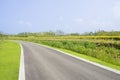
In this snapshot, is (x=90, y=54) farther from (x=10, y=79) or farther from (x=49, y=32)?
(x=49, y=32)

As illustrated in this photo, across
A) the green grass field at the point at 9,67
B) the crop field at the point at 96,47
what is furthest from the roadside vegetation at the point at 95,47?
the green grass field at the point at 9,67

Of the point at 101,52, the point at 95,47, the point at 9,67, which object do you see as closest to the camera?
the point at 9,67

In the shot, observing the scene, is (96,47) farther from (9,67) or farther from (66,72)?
(66,72)

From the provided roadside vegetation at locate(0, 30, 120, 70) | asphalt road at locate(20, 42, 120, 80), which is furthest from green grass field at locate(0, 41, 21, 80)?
roadside vegetation at locate(0, 30, 120, 70)

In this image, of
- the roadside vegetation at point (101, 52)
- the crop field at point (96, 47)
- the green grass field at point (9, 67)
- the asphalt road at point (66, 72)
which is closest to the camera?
the asphalt road at point (66, 72)

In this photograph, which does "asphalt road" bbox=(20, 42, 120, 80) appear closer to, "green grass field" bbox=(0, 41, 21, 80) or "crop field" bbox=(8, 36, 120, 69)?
"green grass field" bbox=(0, 41, 21, 80)

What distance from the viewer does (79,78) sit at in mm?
10602

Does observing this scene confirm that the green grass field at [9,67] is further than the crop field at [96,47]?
No

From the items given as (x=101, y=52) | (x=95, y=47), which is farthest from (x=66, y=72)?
(x=95, y=47)

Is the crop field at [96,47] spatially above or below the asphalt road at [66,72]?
below

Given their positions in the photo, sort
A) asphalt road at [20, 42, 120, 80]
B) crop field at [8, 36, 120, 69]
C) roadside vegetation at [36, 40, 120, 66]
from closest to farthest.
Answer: asphalt road at [20, 42, 120, 80] < roadside vegetation at [36, 40, 120, 66] < crop field at [8, 36, 120, 69]

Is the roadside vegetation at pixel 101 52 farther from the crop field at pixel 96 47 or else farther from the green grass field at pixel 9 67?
the green grass field at pixel 9 67

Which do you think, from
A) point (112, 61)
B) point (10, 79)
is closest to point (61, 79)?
point (10, 79)

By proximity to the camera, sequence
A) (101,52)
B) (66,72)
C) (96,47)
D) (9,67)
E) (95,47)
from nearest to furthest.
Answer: (66,72), (9,67), (101,52), (96,47), (95,47)
